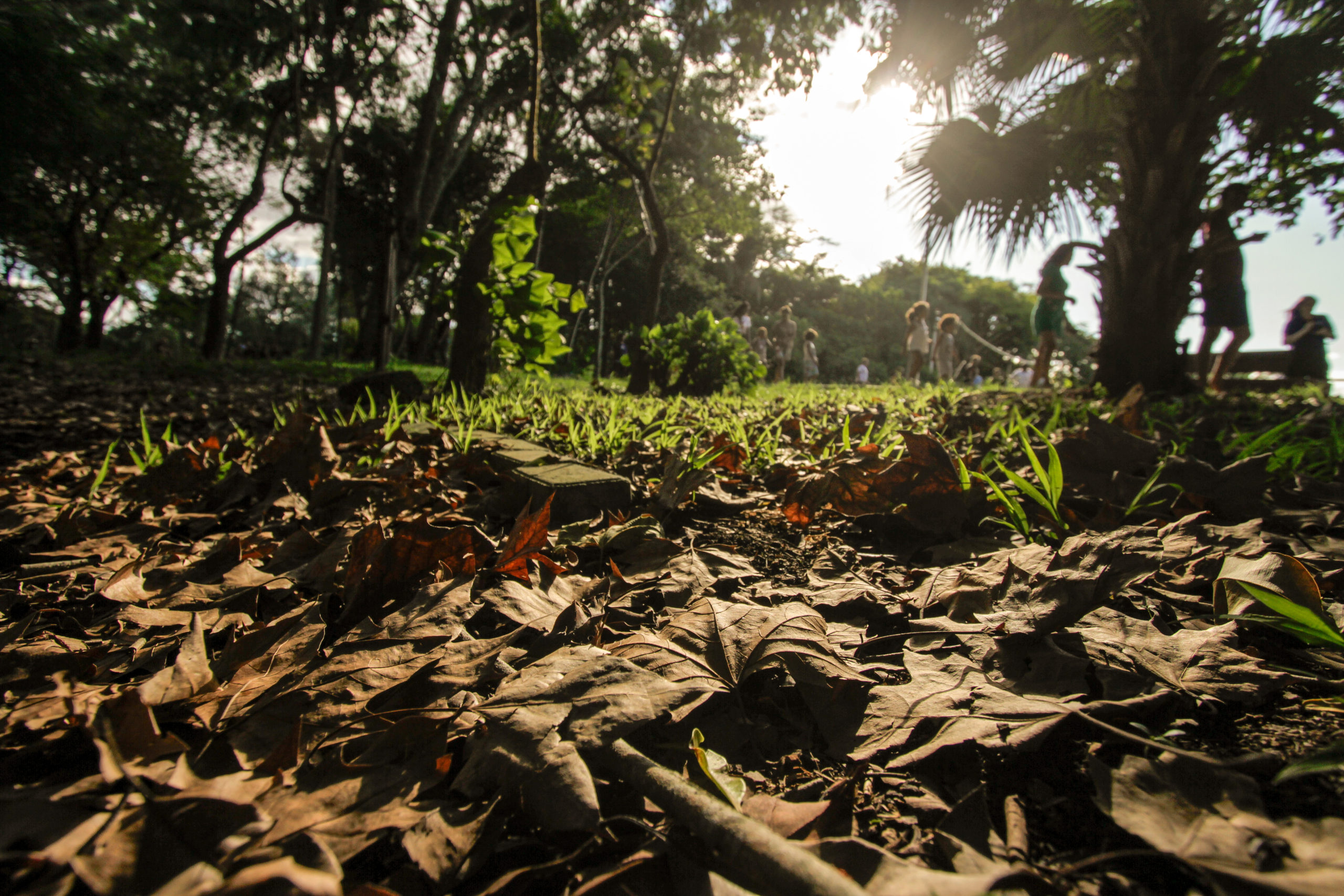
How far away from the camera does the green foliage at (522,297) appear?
4301 millimetres

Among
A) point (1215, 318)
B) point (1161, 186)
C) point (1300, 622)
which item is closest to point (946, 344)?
point (1215, 318)

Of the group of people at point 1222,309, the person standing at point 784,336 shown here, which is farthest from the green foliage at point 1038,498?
the person standing at point 784,336

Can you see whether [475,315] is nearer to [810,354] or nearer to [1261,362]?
[810,354]

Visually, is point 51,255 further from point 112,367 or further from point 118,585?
point 118,585

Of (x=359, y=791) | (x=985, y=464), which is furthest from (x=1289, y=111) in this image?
(x=359, y=791)

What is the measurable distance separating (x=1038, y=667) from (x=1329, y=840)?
1.03 feet

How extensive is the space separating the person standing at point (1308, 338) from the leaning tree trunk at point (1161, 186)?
7272 mm

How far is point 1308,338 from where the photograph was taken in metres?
9.30

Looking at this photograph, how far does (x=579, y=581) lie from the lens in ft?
3.77

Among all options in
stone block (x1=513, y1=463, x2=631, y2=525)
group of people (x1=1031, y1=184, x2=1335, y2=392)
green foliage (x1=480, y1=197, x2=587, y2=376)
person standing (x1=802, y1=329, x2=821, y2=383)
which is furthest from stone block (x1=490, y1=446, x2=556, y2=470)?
person standing (x1=802, y1=329, x2=821, y2=383)

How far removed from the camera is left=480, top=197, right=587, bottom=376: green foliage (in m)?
4.30

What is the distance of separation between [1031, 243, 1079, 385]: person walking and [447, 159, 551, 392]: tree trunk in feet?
20.6

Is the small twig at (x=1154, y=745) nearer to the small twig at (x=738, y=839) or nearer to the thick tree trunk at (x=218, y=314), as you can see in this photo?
the small twig at (x=738, y=839)

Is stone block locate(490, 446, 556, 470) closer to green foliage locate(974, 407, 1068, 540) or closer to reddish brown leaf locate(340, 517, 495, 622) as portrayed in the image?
reddish brown leaf locate(340, 517, 495, 622)
